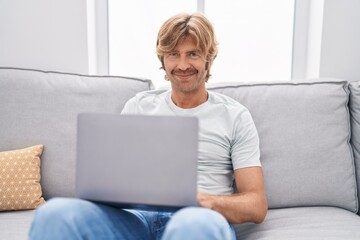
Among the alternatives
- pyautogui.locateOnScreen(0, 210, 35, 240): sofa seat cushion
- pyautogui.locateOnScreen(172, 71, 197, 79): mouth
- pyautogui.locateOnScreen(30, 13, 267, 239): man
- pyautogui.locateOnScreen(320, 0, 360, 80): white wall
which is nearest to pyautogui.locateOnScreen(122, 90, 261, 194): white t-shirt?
pyautogui.locateOnScreen(30, 13, 267, 239): man

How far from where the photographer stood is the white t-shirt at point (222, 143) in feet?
4.00

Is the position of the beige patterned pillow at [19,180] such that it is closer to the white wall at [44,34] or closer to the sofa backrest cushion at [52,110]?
the sofa backrest cushion at [52,110]

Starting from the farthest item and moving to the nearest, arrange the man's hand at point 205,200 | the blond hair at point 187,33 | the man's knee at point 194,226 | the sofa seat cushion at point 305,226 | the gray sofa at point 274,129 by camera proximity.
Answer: the gray sofa at point 274,129 → the blond hair at point 187,33 → the sofa seat cushion at point 305,226 → the man's hand at point 205,200 → the man's knee at point 194,226

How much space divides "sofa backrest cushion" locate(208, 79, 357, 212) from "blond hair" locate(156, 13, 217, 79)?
271 millimetres

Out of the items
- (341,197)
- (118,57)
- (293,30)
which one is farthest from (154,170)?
(293,30)

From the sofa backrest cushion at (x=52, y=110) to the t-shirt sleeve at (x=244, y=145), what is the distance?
466mm

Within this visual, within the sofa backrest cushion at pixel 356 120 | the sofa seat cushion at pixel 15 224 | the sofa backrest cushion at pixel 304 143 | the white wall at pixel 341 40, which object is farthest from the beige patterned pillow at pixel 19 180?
the white wall at pixel 341 40

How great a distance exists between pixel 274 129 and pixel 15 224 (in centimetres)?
93

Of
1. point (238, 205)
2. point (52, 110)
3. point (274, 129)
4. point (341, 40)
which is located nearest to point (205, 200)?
point (238, 205)

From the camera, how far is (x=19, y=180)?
1.33m

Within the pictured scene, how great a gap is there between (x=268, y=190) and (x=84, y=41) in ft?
3.51

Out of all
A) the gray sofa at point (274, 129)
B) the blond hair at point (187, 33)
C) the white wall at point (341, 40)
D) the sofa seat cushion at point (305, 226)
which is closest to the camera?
the sofa seat cushion at point (305, 226)

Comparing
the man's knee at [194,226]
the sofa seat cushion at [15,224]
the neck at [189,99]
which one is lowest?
the sofa seat cushion at [15,224]

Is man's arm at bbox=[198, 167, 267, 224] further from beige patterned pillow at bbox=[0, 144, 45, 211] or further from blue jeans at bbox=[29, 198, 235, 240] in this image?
beige patterned pillow at bbox=[0, 144, 45, 211]
